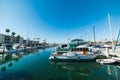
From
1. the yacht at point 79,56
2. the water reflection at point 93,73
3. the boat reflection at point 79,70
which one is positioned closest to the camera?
the water reflection at point 93,73

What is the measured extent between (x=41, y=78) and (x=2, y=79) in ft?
16.1

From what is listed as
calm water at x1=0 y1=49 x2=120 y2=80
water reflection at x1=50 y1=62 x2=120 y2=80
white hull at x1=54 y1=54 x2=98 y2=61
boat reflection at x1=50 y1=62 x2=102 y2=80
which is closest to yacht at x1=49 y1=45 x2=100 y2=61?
white hull at x1=54 y1=54 x2=98 y2=61

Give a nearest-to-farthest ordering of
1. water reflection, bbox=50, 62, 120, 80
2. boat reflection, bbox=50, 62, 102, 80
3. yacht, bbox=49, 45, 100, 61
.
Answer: water reflection, bbox=50, 62, 120, 80 → boat reflection, bbox=50, 62, 102, 80 → yacht, bbox=49, 45, 100, 61

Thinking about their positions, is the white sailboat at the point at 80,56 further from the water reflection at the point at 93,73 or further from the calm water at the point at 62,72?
the water reflection at the point at 93,73

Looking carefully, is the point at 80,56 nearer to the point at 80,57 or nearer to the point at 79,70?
the point at 80,57

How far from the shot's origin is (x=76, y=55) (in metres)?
23.6

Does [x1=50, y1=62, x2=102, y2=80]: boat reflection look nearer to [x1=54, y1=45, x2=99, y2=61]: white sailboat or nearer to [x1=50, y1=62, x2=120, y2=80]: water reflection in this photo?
[x1=50, y1=62, x2=120, y2=80]: water reflection

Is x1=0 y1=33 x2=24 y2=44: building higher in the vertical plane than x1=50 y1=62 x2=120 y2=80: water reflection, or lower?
higher

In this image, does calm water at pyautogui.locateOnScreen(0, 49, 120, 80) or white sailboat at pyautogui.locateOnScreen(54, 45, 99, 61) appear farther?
white sailboat at pyautogui.locateOnScreen(54, 45, 99, 61)

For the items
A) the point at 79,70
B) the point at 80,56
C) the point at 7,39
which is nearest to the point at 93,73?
the point at 79,70

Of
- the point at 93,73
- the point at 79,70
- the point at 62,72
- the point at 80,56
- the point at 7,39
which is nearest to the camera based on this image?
the point at 93,73

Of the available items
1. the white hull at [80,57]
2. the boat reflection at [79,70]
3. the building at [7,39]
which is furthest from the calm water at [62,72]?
the building at [7,39]

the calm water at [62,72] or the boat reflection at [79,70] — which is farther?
the boat reflection at [79,70]

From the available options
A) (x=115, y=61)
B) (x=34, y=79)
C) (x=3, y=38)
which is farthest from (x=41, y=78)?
(x=3, y=38)
